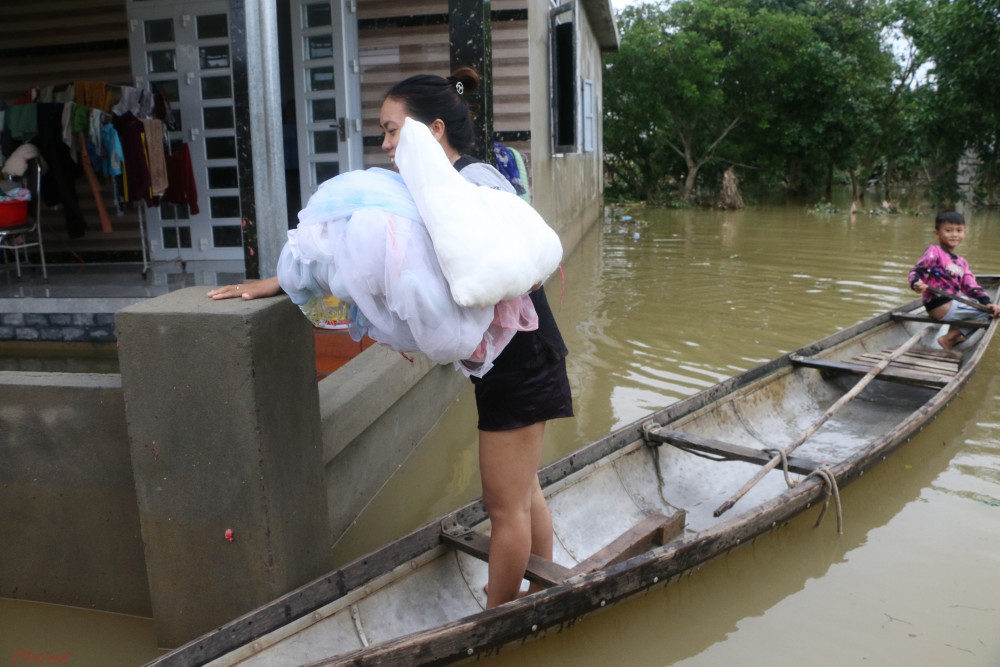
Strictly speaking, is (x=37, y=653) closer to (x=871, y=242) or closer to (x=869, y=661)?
(x=869, y=661)

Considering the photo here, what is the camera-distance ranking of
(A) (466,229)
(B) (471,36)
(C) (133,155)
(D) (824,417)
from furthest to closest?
(C) (133,155) < (B) (471,36) < (D) (824,417) < (A) (466,229)

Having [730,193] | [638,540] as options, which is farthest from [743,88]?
[638,540]

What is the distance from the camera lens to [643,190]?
24484mm

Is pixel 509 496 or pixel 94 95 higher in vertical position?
pixel 94 95

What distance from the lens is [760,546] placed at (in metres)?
3.49

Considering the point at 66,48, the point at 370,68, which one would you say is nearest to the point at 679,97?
the point at 370,68

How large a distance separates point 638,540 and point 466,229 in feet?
5.43

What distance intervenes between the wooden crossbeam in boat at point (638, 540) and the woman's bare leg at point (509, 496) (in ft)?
1.01

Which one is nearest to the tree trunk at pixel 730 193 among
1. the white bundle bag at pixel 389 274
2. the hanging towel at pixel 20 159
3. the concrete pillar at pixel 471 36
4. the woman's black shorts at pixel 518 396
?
the concrete pillar at pixel 471 36

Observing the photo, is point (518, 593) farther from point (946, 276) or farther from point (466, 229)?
point (946, 276)

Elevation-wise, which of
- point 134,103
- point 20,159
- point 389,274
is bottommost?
point 389,274

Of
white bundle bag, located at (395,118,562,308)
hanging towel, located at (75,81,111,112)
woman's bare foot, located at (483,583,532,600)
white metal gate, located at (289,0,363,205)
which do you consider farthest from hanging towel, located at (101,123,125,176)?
white bundle bag, located at (395,118,562,308)

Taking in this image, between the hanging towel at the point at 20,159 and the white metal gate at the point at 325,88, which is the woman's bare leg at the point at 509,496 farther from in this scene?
the hanging towel at the point at 20,159

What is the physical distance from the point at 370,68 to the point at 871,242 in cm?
912
